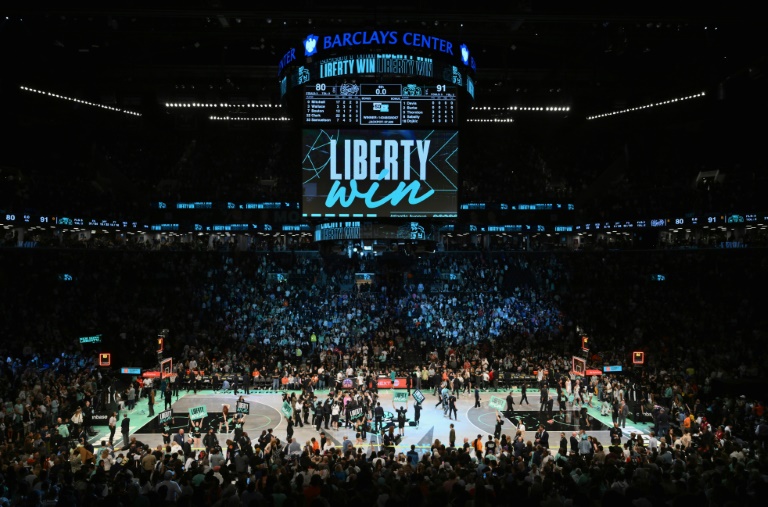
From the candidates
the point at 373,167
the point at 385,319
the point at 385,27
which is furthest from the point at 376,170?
the point at 385,319

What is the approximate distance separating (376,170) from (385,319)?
14.8m

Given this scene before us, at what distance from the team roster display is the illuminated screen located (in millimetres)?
426

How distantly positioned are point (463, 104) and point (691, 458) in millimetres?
16173

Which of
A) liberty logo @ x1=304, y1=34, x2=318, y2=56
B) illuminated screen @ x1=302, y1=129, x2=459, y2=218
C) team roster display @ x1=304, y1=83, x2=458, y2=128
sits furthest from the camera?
illuminated screen @ x1=302, y1=129, x2=459, y2=218

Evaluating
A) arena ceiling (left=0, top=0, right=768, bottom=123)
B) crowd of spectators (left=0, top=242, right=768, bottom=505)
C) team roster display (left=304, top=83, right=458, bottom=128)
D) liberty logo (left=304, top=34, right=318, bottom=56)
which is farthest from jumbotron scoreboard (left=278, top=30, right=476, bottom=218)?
crowd of spectators (left=0, top=242, right=768, bottom=505)

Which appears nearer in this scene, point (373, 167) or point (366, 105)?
point (366, 105)

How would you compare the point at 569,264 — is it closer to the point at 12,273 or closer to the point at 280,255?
the point at 280,255

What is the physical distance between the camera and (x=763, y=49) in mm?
28625

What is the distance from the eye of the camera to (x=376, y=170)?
78.1 feet

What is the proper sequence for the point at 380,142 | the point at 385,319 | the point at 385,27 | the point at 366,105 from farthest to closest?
the point at 385,319 → the point at 380,142 → the point at 366,105 → the point at 385,27

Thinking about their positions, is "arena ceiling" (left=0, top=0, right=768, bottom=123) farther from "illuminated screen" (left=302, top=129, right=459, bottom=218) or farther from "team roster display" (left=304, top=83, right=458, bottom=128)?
"illuminated screen" (left=302, top=129, right=459, bottom=218)

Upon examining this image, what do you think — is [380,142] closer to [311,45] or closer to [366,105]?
[366,105]

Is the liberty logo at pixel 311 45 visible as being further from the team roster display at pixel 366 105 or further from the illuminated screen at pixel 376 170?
the illuminated screen at pixel 376 170

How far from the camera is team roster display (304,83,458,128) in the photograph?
2342 cm
